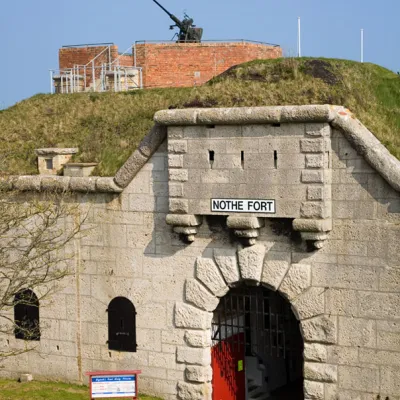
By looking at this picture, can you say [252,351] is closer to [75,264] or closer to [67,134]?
[75,264]

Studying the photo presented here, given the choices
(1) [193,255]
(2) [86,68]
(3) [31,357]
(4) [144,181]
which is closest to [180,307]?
(1) [193,255]

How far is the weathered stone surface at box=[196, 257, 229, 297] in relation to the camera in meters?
15.0

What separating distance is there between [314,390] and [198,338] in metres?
2.19

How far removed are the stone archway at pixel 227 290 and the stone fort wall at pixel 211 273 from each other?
0.02 m

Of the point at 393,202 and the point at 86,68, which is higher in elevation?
the point at 86,68

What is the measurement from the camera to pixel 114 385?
578 inches

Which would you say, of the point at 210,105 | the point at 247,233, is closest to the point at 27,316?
the point at 247,233

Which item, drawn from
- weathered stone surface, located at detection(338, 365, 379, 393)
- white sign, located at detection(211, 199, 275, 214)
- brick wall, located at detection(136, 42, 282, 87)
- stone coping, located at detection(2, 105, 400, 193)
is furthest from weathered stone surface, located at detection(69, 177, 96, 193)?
brick wall, located at detection(136, 42, 282, 87)

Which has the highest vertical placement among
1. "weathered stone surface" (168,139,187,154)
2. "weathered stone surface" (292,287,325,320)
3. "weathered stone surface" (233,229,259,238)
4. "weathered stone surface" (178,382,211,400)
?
"weathered stone surface" (168,139,187,154)

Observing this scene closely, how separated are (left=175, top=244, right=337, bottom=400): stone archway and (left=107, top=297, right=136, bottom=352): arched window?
0.95 meters

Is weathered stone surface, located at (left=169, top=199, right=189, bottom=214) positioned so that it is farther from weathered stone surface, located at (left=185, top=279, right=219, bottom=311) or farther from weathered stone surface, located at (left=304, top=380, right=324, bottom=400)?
weathered stone surface, located at (left=304, top=380, right=324, bottom=400)

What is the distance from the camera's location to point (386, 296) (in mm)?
13539

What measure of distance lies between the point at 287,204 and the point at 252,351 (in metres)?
5.02

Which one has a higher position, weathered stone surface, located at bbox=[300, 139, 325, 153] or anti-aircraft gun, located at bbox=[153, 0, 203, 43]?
anti-aircraft gun, located at bbox=[153, 0, 203, 43]
